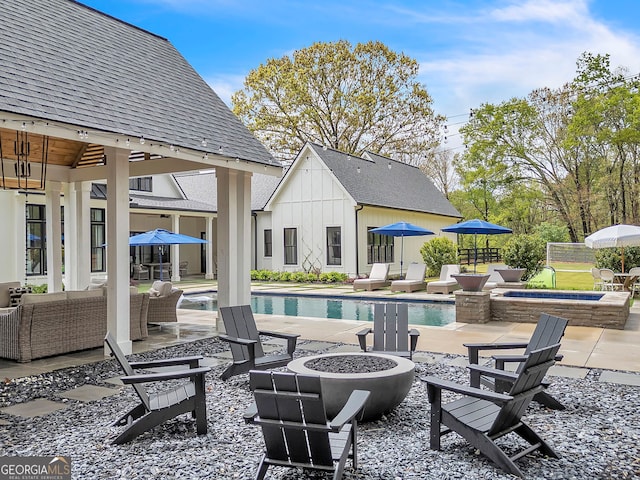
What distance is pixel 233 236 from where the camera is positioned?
9586 mm

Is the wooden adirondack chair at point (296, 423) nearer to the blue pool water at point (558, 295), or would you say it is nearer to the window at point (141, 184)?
the blue pool water at point (558, 295)

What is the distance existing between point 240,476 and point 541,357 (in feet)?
7.38

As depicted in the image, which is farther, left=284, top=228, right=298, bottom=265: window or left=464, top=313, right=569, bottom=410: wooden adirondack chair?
left=284, top=228, right=298, bottom=265: window

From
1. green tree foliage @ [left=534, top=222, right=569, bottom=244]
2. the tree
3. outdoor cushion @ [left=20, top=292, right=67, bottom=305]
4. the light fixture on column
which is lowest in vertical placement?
outdoor cushion @ [left=20, top=292, right=67, bottom=305]

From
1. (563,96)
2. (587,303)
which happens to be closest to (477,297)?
(587,303)

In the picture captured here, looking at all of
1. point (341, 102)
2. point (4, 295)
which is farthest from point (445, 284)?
point (341, 102)

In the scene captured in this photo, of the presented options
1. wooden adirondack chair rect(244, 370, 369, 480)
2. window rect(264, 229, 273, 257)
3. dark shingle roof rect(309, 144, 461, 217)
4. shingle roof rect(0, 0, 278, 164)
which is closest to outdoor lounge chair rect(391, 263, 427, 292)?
dark shingle roof rect(309, 144, 461, 217)

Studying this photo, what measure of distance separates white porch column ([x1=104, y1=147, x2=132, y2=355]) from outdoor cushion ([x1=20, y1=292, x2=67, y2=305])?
2.17 ft

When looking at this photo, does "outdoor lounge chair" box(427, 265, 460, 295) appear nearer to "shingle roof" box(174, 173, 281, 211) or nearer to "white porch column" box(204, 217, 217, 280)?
"shingle roof" box(174, 173, 281, 211)

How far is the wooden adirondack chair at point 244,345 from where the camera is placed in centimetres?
611

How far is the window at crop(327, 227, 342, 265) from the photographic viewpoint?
73.5 feet

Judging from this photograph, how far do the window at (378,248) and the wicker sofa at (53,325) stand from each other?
1489 centimetres

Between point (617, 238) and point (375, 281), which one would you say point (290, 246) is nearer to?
point (375, 281)

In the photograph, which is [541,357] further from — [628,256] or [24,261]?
[24,261]
